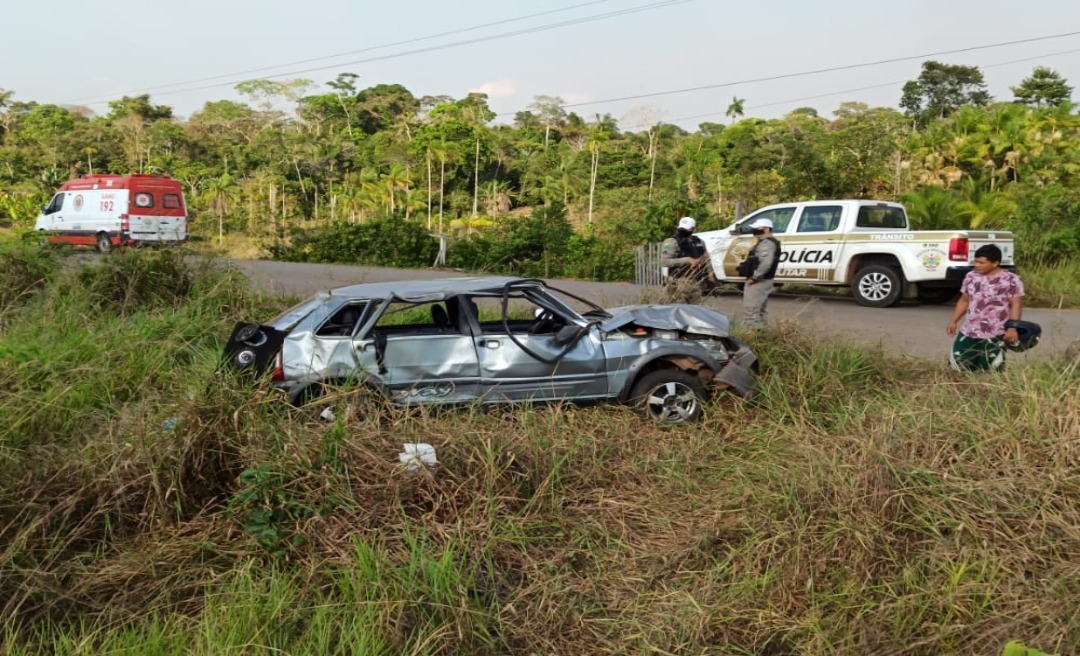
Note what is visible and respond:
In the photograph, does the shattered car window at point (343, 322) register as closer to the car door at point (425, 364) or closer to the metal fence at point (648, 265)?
the car door at point (425, 364)

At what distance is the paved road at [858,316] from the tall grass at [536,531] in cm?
274

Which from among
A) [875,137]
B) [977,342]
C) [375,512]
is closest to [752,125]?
[875,137]

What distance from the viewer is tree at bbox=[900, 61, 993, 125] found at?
2222 inches

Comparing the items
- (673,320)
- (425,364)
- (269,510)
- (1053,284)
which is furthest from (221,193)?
(269,510)

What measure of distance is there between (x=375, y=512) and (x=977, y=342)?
489 cm

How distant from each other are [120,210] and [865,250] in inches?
775

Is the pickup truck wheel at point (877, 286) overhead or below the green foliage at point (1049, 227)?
below

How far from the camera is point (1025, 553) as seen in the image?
4246mm

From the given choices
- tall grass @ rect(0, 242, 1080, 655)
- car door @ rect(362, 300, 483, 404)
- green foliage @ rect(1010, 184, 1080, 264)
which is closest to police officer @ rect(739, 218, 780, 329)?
tall grass @ rect(0, 242, 1080, 655)

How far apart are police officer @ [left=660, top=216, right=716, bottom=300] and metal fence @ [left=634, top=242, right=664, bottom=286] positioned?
715 cm

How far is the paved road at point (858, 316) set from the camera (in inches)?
348

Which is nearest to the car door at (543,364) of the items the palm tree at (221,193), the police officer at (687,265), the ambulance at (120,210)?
the police officer at (687,265)

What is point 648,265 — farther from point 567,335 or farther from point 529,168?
point 529,168

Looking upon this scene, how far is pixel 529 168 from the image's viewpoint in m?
49.2
